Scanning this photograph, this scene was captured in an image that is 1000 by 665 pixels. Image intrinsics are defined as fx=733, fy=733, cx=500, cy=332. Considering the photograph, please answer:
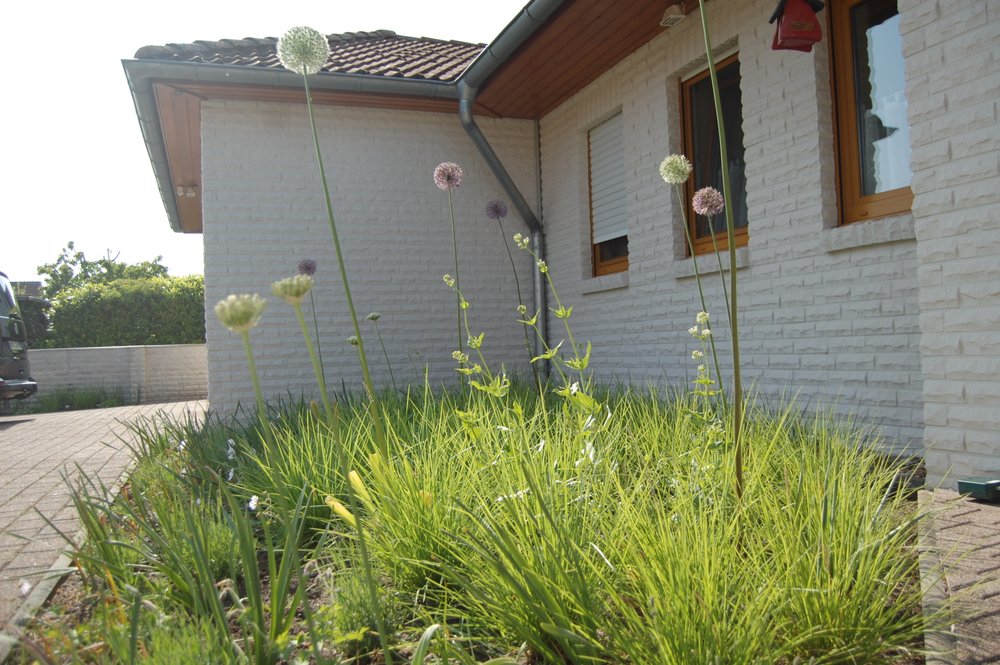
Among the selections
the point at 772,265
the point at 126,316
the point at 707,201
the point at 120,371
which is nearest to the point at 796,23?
the point at 772,265

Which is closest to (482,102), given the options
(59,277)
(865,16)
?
(865,16)

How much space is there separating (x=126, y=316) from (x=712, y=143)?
1423cm

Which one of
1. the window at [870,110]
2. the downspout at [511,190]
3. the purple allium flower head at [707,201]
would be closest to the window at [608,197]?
the downspout at [511,190]

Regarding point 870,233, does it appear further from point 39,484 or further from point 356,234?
point 39,484

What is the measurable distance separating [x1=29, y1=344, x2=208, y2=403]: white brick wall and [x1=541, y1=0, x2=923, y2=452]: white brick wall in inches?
392

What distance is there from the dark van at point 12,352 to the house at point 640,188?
8.85 ft

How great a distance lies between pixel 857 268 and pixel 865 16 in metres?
1.42

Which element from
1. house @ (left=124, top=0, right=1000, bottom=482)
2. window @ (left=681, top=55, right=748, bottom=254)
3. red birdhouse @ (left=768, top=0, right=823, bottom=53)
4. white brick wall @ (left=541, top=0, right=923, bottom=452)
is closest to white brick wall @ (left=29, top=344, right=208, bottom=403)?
house @ (left=124, top=0, right=1000, bottom=482)

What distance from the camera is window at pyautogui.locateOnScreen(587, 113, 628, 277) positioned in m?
6.66

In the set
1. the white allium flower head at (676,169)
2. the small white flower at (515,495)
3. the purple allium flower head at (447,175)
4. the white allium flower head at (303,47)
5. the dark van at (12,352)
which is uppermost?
the purple allium flower head at (447,175)

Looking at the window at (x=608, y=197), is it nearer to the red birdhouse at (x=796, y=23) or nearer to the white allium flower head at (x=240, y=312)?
the red birdhouse at (x=796, y=23)

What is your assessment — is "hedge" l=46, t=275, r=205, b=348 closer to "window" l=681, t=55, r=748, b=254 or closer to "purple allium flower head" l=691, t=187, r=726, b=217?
"window" l=681, t=55, r=748, b=254

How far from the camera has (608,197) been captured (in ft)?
22.5

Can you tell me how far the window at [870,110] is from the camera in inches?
155
